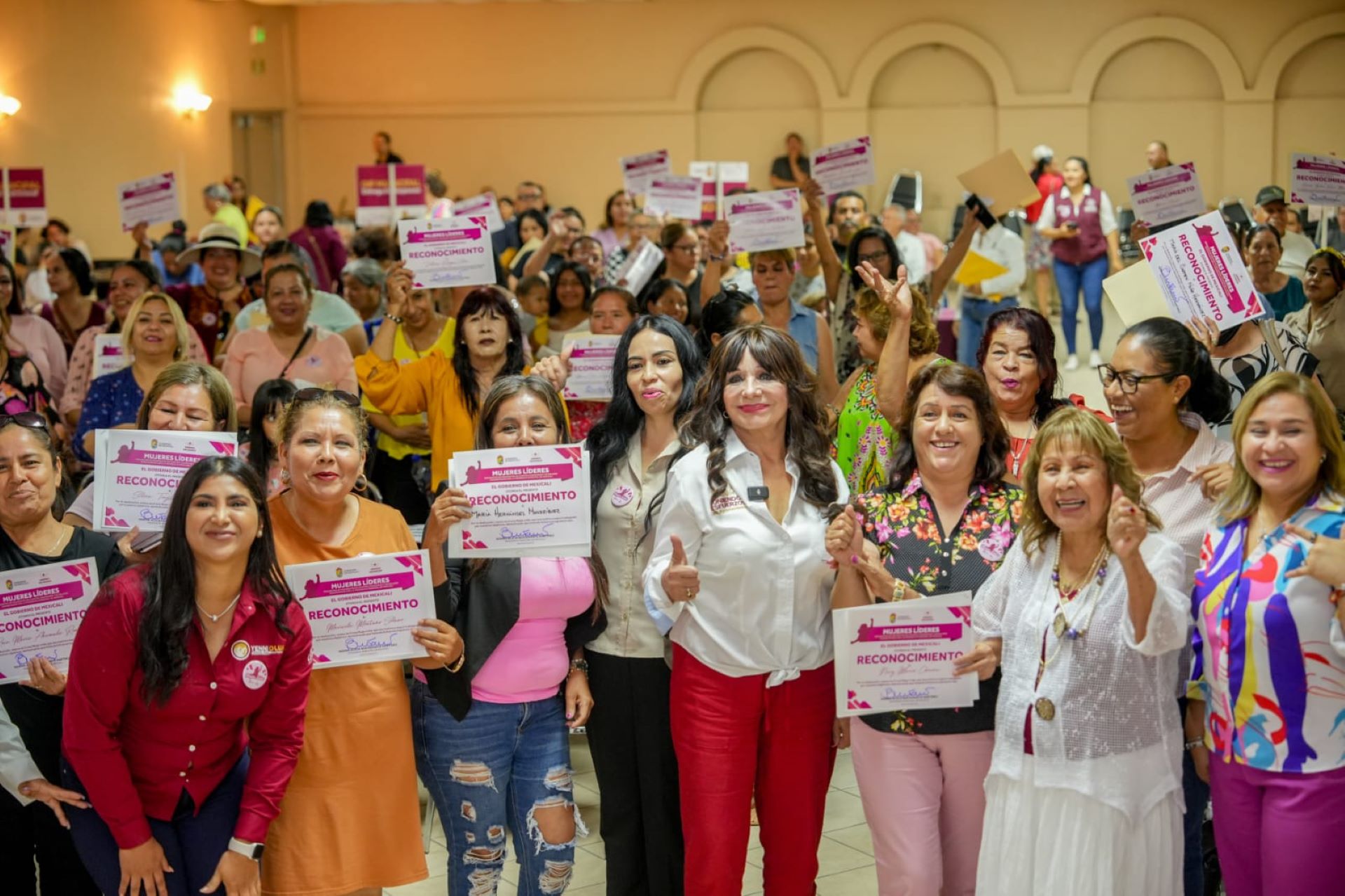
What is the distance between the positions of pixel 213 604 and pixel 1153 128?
1757cm

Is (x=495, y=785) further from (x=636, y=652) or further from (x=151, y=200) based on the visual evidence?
(x=151, y=200)

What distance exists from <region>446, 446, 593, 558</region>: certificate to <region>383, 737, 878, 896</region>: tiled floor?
54.5 inches

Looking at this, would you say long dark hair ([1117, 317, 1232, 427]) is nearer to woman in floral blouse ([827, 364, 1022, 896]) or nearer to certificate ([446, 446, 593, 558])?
woman in floral blouse ([827, 364, 1022, 896])

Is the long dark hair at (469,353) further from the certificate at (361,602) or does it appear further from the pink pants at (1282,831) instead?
the pink pants at (1282,831)

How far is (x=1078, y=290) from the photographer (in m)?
13.8

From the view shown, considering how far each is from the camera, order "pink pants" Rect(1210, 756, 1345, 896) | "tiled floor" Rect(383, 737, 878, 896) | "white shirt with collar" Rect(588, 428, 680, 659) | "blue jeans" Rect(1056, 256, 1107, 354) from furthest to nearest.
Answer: "blue jeans" Rect(1056, 256, 1107, 354) → "tiled floor" Rect(383, 737, 878, 896) → "white shirt with collar" Rect(588, 428, 680, 659) → "pink pants" Rect(1210, 756, 1345, 896)

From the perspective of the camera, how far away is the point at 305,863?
3604 millimetres

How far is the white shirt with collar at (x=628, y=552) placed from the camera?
4.06m

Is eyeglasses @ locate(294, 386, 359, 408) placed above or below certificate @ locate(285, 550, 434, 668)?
above

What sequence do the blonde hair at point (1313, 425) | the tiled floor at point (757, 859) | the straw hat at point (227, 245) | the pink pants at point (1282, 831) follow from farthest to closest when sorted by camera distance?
the straw hat at point (227, 245)
the tiled floor at point (757, 859)
the blonde hair at point (1313, 425)
the pink pants at point (1282, 831)

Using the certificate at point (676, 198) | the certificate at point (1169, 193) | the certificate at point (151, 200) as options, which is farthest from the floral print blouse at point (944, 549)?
the certificate at point (151, 200)

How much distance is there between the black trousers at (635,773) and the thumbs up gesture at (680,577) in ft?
1.46

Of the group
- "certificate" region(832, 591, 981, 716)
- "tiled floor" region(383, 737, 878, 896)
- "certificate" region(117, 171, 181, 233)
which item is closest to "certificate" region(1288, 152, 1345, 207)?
"tiled floor" region(383, 737, 878, 896)

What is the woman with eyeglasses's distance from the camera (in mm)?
3867
